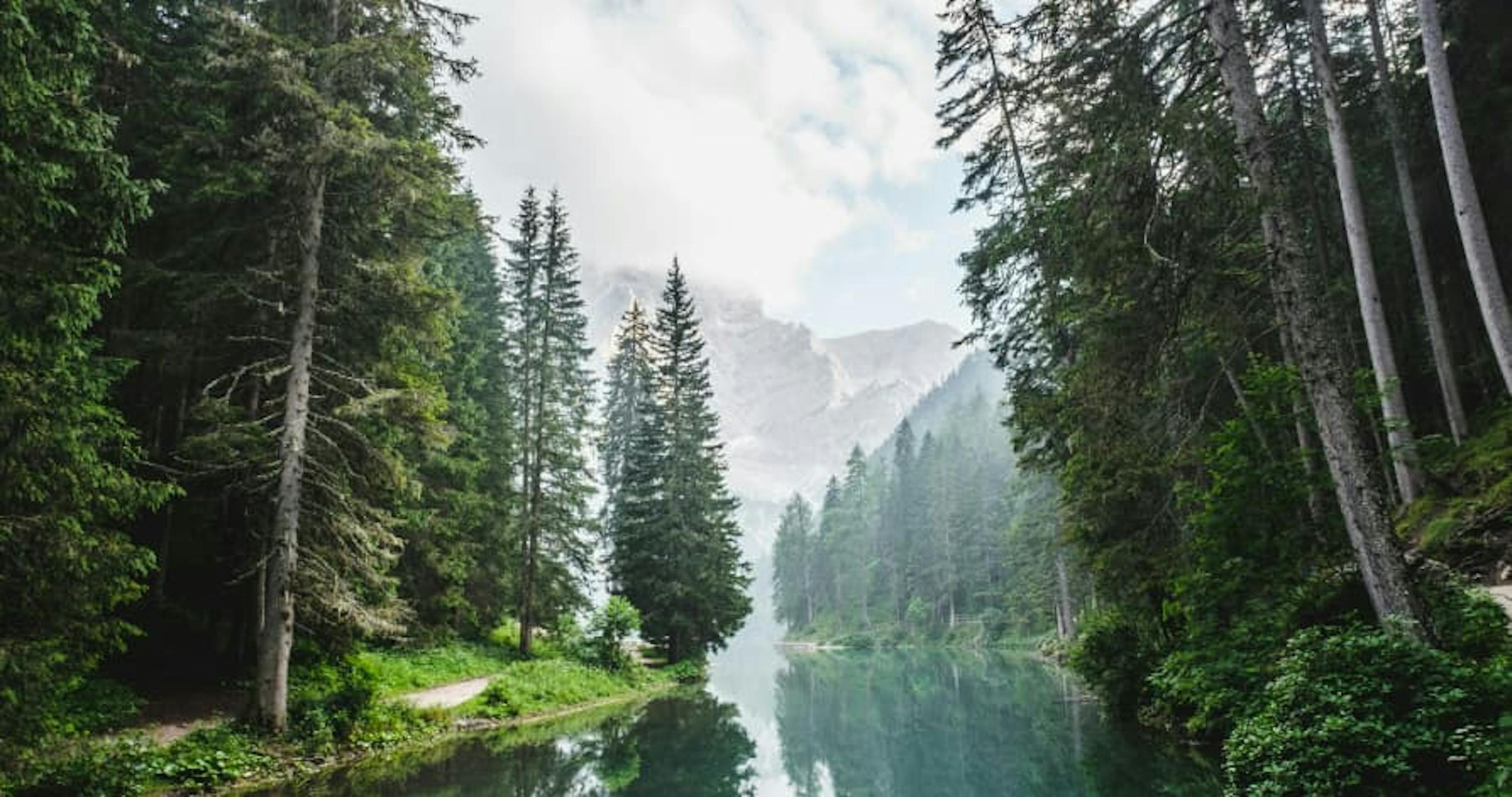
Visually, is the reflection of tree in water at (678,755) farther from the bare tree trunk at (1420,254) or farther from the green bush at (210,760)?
the bare tree trunk at (1420,254)

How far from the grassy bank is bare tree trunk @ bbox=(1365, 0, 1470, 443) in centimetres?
2045

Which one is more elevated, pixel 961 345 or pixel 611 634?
pixel 961 345

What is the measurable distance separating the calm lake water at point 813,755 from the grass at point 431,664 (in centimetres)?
361

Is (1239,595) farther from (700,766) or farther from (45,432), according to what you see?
(45,432)

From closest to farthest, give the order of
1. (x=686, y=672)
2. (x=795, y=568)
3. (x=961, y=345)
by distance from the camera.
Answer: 1. (x=961, y=345)
2. (x=686, y=672)
3. (x=795, y=568)

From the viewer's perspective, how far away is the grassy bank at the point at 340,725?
8789mm

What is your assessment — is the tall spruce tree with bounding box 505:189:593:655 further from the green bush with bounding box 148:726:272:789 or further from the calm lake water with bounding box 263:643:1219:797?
the green bush with bounding box 148:726:272:789

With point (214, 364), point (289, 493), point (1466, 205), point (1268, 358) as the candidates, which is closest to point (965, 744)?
point (1268, 358)

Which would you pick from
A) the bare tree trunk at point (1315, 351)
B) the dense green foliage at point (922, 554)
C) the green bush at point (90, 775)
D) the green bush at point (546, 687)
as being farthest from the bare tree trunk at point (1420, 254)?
the dense green foliage at point (922, 554)

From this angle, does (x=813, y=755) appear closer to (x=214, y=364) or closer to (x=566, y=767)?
(x=566, y=767)

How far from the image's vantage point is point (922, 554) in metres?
71.0

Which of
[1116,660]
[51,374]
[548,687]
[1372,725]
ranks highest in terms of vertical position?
[51,374]

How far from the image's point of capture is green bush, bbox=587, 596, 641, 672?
27.0 metres

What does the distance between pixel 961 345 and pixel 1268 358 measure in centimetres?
738
